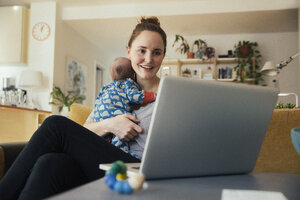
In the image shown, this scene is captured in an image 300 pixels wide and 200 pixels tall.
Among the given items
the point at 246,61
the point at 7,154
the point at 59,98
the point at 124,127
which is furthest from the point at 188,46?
the point at 124,127

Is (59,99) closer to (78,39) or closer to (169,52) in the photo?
(78,39)

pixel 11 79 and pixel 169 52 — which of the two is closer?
pixel 11 79

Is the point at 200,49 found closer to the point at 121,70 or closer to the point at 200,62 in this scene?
the point at 200,62

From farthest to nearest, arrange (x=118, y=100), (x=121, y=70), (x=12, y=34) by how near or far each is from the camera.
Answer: (x=12, y=34)
(x=121, y=70)
(x=118, y=100)

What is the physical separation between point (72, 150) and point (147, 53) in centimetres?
55

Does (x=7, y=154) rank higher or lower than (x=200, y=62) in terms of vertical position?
lower

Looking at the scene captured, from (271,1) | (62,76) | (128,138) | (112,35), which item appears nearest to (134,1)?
(112,35)

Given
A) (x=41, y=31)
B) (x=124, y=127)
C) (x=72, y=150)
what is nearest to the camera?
(x=72, y=150)

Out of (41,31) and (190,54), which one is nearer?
(41,31)

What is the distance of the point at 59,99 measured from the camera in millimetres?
5152

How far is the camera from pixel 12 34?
5.13 m

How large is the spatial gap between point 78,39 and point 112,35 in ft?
2.31

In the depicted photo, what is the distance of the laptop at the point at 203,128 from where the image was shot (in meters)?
0.61

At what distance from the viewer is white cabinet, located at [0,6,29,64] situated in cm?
507
